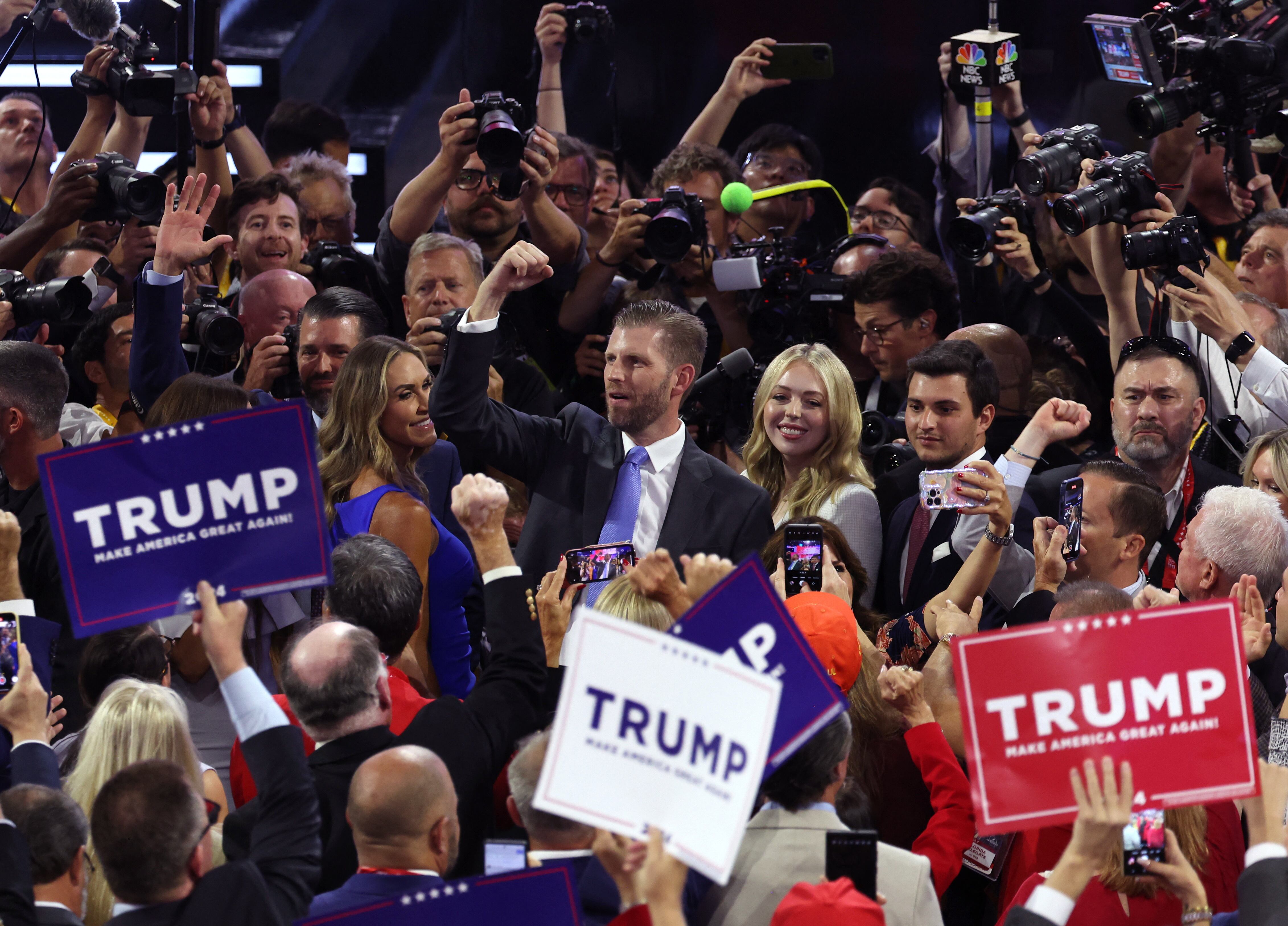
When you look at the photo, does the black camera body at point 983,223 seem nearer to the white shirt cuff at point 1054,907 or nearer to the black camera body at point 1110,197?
the black camera body at point 1110,197

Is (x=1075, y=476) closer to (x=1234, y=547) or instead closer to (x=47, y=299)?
(x=1234, y=547)

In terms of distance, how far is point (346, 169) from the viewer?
6.40 meters

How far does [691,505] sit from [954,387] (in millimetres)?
905

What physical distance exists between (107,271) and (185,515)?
9.24 ft

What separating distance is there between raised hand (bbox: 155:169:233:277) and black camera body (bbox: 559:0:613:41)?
2.37m

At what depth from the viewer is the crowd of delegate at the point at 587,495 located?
2.49 meters

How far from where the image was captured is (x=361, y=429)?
162 inches

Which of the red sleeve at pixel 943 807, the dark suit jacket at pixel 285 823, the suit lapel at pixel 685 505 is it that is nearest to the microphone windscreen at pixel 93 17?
the suit lapel at pixel 685 505

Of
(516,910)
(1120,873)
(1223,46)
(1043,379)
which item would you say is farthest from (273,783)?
(1223,46)

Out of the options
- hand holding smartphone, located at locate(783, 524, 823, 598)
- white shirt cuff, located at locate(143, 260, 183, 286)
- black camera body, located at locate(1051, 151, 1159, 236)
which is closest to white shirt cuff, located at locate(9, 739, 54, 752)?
hand holding smartphone, located at locate(783, 524, 823, 598)

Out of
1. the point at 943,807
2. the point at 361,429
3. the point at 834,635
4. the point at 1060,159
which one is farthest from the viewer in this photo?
the point at 1060,159

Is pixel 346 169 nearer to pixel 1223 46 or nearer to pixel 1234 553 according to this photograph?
pixel 1223 46

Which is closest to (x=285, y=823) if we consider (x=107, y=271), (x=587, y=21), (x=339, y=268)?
(x=107, y=271)

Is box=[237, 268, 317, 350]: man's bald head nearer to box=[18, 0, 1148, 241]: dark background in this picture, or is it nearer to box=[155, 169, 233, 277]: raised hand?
box=[155, 169, 233, 277]: raised hand
